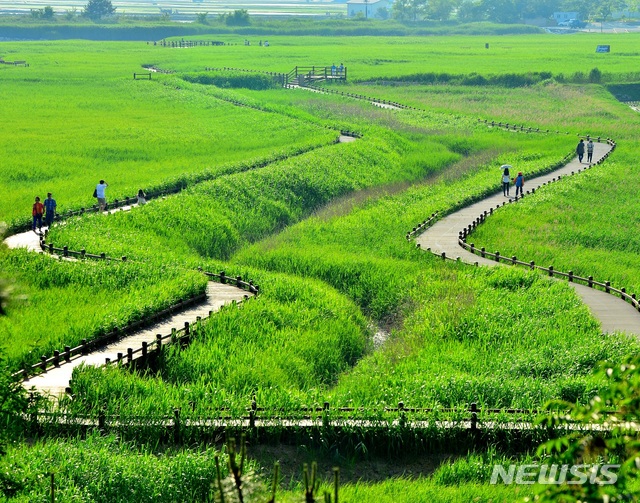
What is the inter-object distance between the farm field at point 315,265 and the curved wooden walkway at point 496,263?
676 millimetres

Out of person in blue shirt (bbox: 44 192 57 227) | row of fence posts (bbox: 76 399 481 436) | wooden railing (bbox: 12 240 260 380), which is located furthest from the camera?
person in blue shirt (bbox: 44 192 57 227)

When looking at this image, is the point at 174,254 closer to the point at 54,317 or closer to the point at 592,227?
the point at 54,317

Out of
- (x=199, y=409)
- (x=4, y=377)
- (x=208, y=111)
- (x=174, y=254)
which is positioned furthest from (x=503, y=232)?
(x=208, y=111)

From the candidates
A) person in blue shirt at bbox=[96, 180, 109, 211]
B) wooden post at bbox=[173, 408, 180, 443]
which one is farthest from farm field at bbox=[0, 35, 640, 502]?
person in blue shirt at bbox=[96, 180, 109, 211]

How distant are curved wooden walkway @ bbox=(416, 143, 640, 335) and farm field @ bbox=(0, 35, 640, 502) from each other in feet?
2.22

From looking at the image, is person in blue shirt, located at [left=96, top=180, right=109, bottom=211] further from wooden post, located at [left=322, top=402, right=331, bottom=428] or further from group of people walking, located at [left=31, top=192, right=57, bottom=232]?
wooden post, located at [left=322, top=402, right=331, bottom=428]

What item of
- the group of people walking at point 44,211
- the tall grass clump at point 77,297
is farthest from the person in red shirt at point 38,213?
the tall grass clump at point 77,297

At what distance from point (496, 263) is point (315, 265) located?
5.53 metres

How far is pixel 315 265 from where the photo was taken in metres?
33.0

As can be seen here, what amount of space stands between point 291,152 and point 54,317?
30.8 metres

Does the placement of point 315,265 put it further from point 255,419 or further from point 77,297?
point 255,419

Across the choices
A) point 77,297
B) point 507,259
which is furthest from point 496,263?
point 77,297

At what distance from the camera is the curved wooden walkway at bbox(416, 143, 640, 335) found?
2628 centimetres

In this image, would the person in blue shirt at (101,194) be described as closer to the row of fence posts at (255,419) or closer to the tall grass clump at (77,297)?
the tall grass clump at (77,297)
